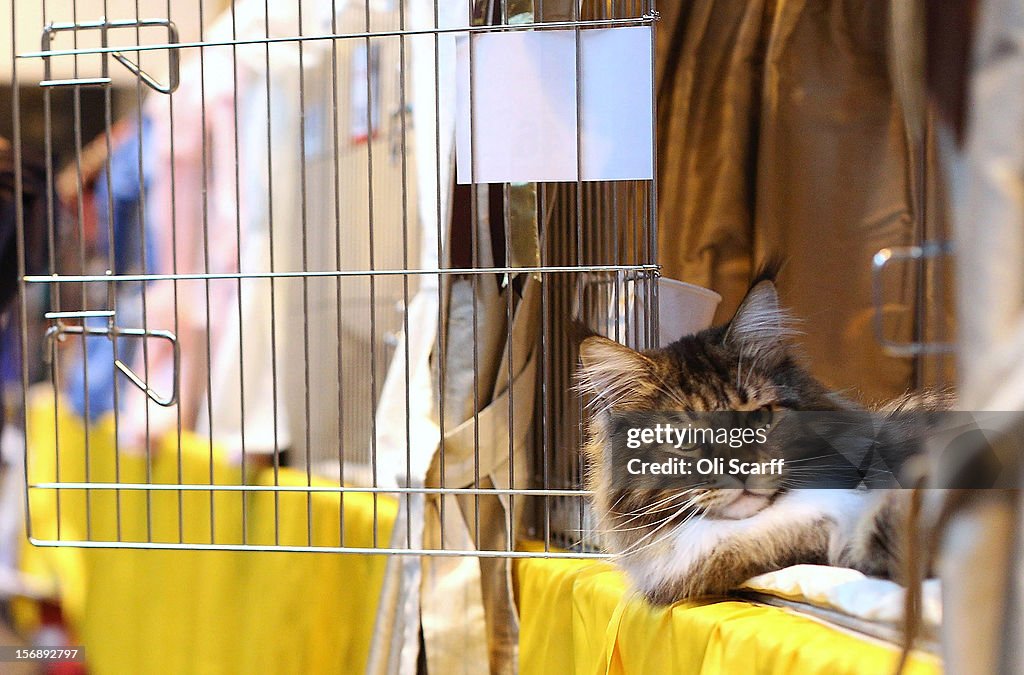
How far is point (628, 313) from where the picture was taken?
2.78 feet

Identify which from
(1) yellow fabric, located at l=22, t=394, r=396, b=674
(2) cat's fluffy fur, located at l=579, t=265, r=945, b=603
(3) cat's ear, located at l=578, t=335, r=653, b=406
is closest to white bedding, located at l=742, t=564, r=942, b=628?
(2) cat's fluffy fur, located at l=579, t=265, r=945, b=603

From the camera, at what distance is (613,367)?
2.30 ft

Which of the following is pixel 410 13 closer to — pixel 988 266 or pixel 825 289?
pixel 825 289

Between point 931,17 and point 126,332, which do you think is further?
point 126,332

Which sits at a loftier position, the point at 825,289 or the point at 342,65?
the point at 342,65

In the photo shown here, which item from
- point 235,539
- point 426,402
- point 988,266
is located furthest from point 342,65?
point 988,266

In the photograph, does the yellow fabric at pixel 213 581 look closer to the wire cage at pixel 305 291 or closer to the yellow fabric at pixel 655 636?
the wire cage at pixel 305 291

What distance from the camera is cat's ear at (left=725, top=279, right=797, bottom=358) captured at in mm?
703

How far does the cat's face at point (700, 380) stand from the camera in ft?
2.22

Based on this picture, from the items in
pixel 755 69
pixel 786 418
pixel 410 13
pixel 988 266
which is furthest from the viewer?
pixel 410 13

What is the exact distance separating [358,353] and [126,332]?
0.42 metres

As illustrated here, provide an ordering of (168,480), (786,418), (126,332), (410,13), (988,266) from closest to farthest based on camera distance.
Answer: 1. (988,266)
2. (786,418)
3. (126,332)
4. (410,13)
5. (168,480)

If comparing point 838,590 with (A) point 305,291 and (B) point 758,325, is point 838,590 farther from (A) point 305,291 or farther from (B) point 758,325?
(A) point 305,291

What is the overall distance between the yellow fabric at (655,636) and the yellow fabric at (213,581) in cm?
22
